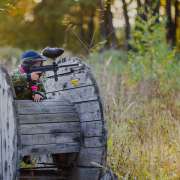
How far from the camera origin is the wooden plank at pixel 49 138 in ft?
14.6

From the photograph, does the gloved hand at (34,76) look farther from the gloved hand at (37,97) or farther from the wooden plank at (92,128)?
the wooden plank at (92,128)

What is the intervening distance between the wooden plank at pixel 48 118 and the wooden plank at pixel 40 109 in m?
0.03

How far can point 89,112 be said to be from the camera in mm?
4848

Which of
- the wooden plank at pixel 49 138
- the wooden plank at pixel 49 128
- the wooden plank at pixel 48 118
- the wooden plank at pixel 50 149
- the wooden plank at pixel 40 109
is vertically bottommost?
the wooden plank at pixel 50 149

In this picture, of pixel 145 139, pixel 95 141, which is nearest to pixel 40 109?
pixel 95 141

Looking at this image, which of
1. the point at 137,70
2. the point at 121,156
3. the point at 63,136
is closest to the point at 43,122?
the point at 63,136

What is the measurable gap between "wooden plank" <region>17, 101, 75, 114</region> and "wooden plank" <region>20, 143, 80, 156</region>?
0.92 ft

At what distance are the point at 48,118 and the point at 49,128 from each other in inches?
3.4

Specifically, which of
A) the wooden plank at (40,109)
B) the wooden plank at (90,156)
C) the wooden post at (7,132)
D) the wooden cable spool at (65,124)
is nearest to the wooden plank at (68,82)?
the wooden cable spool at (65,124)

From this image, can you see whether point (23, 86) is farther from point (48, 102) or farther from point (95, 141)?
point (95, 141)

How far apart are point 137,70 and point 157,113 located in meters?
3.22

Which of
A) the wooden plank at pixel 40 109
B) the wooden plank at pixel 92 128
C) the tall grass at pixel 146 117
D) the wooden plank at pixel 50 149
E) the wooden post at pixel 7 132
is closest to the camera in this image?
the wooden post at pixel 7 132

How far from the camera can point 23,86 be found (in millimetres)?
5148

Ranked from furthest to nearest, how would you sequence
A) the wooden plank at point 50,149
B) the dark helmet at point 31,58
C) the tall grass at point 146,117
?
the dark helmet at point 31,58 < the tall grass at point 146,117 < the wooden plank at point 50,149
